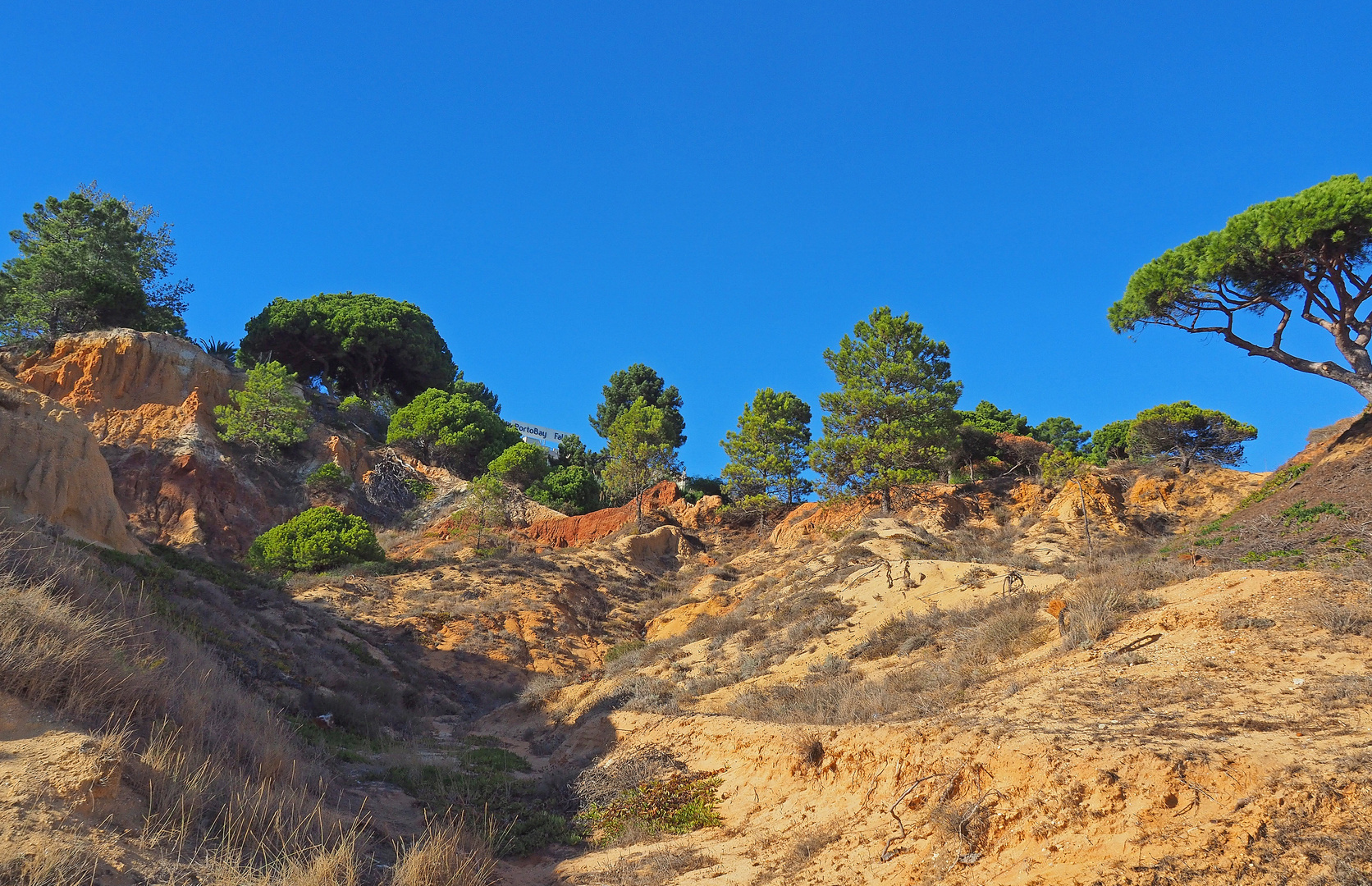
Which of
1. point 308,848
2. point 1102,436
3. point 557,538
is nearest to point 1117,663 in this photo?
point 308,848

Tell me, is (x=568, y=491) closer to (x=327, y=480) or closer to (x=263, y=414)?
(x=327, y=480)

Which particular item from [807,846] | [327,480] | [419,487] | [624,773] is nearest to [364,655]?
[624,773]

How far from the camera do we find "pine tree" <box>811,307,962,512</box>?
37125mm

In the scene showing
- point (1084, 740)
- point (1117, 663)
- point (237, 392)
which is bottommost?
point (1084, 740)

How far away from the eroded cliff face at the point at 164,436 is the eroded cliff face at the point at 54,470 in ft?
44.1

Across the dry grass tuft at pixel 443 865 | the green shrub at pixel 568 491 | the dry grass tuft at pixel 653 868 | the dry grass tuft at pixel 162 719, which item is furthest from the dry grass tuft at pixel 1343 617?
the green shrub at pixel 568 491

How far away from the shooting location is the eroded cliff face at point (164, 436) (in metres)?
33.3

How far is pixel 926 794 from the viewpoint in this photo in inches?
269

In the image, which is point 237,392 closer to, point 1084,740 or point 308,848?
point 308,848

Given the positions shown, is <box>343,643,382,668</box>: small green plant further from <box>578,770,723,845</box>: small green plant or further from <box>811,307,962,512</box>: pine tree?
<box>811,307,962,512</box>: pine tree

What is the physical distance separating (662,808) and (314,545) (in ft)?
84.7

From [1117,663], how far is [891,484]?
28.0m

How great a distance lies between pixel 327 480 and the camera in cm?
3981

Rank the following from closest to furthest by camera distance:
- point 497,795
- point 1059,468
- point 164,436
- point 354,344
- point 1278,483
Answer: point 497,795 → point 1278,483 → point 1059,468 → point 164,436 → point 354,344
